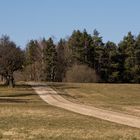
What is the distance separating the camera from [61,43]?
159500 mm

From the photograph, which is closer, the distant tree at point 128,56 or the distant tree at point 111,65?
the distant tree at point 128,56

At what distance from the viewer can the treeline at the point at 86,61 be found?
128375mm

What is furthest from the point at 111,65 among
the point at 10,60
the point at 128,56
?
the point at 10,60

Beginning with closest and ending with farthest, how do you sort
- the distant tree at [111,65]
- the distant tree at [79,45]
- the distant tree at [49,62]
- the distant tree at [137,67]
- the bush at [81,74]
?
1. the bush at [81,74]
2. the distant tree at [137,67]
3. the distant tree at [111,65]
4. the distant tree at [79,45]
5. the distant tree at [49,62]

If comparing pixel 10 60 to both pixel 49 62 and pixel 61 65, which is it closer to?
pixel 49 62

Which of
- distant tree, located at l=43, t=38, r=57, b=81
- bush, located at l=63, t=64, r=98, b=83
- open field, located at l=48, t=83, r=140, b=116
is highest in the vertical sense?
distant tree, located at l=43, t=38, r=57, b=81

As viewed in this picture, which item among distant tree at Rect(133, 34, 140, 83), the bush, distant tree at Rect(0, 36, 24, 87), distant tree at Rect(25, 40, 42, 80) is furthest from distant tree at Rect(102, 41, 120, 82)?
distant tree at Rect(0, 36, 24, 87)

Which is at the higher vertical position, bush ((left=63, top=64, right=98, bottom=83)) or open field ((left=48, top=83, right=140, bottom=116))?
bush ((left=63, top=64, right=98, bottom=83))

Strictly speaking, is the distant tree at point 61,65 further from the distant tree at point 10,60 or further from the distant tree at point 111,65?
the distant tree at point 10,60

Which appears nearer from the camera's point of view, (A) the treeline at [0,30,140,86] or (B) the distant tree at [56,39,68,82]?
(A) the treeline at [0,30,140,86]

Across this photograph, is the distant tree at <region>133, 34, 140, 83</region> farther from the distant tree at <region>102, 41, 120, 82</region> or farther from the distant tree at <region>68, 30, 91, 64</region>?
the distant tree at <region>68, 30, 91, 64</region>

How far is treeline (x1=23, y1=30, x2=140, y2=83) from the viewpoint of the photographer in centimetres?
12838

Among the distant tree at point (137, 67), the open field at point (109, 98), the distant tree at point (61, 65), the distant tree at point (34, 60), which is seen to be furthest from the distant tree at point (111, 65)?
the open field at point (109, 98)

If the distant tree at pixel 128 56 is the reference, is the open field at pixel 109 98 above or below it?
below
